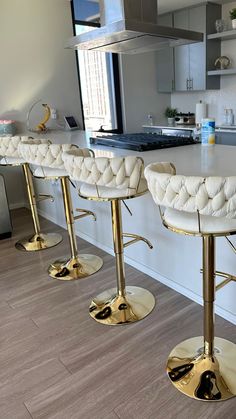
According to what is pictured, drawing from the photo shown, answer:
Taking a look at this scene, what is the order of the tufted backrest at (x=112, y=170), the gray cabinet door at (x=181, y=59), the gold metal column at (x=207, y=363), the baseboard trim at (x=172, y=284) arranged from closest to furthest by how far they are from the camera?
the gold metal column at (x=207, y=363), the tufted backrest at (x=112, y=170), the baseboard trim at (x=172, y=284), the gray cabinet door at (x=181, y=59)

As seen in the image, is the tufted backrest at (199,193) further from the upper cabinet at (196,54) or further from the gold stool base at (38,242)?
the upper cabinet at (196,54)

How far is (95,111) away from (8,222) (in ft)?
8.31

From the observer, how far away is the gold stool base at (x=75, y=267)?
2693 mm

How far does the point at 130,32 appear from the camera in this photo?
2.40 m

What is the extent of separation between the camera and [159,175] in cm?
125

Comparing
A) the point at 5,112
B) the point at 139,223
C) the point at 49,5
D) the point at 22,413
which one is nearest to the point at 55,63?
the point at 49,5

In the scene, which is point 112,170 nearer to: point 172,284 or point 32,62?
point 172,284

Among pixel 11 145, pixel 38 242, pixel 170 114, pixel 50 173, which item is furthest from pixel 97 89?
pixel 50 173

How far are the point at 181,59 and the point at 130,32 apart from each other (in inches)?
119

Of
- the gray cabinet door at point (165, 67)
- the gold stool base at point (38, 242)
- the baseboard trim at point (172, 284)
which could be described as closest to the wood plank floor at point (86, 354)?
the baseboard trim at point (172, 284)

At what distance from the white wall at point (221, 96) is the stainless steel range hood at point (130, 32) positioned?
2194mm

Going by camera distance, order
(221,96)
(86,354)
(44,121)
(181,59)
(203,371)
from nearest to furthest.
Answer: (203,371) < (86,354) < (44,121) < (221,96) < (181,59)

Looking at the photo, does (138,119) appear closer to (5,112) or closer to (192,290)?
(5,112)

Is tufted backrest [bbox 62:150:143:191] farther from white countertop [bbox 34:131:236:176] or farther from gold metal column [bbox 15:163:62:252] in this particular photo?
gold metal column [bbox 15:163:62:252]
